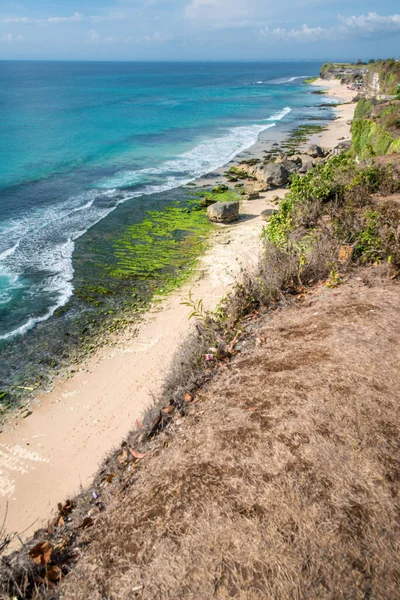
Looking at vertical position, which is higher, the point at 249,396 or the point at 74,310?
the point at 249,396

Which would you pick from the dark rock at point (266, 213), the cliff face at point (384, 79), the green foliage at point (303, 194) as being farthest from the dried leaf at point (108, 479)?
the cliff face at point (384, 79)

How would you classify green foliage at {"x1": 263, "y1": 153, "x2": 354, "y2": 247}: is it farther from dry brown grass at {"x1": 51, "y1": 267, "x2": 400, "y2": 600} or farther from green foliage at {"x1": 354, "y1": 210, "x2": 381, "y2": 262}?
dry brown grass at {"x1": 51, "y1": 267, "x2": 400, "y2": 600}

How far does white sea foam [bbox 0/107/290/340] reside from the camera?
16.2m

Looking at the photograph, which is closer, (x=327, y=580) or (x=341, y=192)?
(x=327, y=580)

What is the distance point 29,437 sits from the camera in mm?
9516

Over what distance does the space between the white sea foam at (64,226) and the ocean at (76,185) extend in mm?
66

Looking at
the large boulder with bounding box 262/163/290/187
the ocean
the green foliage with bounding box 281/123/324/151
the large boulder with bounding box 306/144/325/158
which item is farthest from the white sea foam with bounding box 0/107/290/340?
the large boulder with bounding box 306/144/325/158

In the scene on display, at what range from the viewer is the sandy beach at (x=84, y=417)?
26.7ft

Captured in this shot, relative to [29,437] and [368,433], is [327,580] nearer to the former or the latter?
[368,433]

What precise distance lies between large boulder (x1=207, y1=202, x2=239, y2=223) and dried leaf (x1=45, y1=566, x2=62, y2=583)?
2008 centimetres

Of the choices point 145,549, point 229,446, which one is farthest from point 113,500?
point 229,446

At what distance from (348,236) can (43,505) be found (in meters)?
9.60

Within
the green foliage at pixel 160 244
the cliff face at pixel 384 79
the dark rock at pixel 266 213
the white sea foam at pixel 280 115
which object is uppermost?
the cliff face at pixel 384 79

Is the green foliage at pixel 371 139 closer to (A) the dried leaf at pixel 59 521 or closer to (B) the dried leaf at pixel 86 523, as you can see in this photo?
(B) the dried leaf at pixel 86 523
